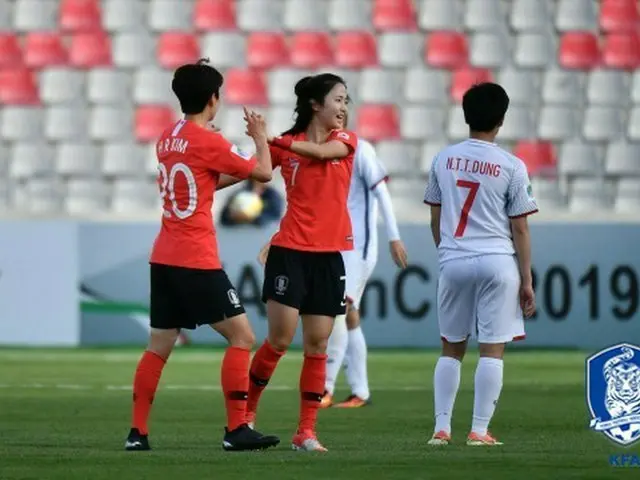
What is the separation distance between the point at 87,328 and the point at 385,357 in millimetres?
3161

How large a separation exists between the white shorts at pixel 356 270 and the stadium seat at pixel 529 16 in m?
8.54

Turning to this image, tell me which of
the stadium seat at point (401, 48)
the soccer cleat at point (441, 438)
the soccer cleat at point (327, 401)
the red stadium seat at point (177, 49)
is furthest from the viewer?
the red stadium seat at point (177, 49)

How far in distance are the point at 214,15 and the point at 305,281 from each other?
12.3 meters

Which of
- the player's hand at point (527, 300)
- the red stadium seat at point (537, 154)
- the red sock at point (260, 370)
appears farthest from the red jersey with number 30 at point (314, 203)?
the red stadium seat at point (537, 154)

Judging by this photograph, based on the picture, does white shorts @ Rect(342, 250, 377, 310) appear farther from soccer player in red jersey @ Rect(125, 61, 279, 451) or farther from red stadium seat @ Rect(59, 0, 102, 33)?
red stadium seat @ Rect(59, 0, 102, 33)

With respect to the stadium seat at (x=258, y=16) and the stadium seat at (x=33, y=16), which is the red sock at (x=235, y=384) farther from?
the stadium seat at (x=33, y=16)

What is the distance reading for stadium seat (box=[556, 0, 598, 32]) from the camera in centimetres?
1997

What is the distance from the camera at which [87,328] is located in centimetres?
1744

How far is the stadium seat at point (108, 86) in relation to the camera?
20250mm

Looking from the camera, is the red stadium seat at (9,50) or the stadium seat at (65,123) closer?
the stadium seat at (65,123)

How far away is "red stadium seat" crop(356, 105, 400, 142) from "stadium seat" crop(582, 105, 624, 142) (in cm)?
217

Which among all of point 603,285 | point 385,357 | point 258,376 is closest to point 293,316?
point 258,376

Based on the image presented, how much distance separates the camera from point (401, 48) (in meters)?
20.2

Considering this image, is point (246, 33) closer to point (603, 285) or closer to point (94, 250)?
point (94, 250)
